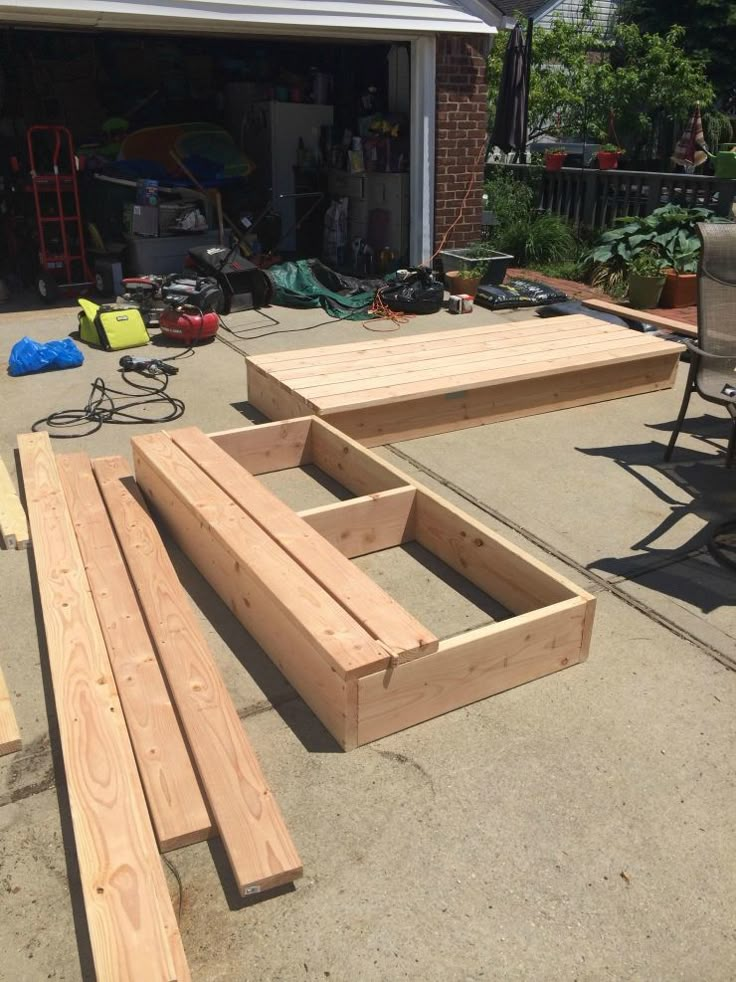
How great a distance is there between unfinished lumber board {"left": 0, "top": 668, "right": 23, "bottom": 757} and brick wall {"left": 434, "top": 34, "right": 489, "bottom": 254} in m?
7.61

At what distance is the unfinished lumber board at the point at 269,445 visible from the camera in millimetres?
4496

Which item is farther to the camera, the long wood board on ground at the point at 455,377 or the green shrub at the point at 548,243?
the green shrub at the point at 548,243

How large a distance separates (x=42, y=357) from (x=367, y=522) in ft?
12.0

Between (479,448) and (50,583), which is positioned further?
(479,448)

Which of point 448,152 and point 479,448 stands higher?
point 448,152

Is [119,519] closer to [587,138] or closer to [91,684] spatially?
[91,684]

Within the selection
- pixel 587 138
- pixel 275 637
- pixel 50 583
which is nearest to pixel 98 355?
pixel 50 583

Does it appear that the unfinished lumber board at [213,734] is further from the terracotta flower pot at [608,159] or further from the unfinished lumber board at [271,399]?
the terracotta flower pot at [608,159]

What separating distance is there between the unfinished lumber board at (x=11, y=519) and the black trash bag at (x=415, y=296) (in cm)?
460

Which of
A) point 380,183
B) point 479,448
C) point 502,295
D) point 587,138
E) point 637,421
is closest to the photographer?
point 479,448

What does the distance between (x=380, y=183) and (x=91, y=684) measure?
817cm

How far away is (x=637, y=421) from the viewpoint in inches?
215

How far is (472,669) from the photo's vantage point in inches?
109

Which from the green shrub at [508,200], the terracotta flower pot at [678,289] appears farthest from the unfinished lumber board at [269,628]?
the green shrub at [508,200]
